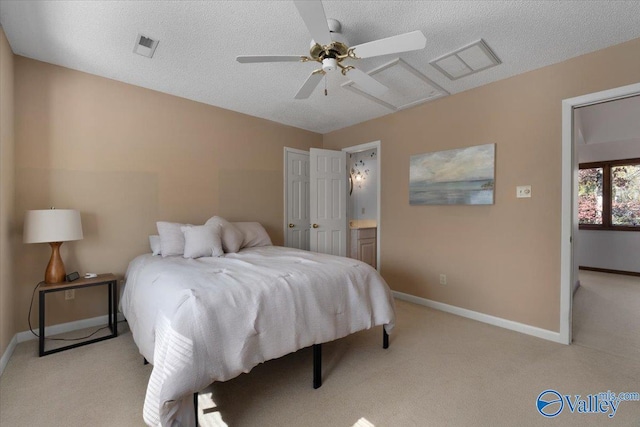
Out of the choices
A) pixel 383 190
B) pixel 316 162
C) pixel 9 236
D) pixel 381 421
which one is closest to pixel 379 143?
pixel 383 190

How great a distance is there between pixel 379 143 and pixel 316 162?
3.14 ft

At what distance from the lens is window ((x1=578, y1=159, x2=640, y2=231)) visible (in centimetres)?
504

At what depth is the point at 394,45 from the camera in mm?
1763

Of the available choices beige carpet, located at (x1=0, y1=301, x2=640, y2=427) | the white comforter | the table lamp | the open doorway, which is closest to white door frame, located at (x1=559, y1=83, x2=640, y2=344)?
beige carpet, located at (x1=0, y1=301, x2=640, y2=427)

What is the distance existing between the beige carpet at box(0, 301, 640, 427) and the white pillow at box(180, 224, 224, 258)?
0.93 metres

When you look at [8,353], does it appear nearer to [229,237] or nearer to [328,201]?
[229,237]

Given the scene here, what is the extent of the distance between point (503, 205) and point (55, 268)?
4302mm

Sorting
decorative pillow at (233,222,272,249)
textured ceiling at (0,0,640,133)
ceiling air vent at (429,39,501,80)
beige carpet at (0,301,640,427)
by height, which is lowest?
beige carpet at (0,301,640,427)

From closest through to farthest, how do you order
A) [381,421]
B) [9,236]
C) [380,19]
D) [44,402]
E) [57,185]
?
[381,421] → [44,402] → [380,19] → [9,236] → [57,185]

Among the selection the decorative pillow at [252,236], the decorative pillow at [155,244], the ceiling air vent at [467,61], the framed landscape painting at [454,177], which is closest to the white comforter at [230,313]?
the decorative pillow at [155,244]

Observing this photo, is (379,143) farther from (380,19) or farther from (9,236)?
(9,236)

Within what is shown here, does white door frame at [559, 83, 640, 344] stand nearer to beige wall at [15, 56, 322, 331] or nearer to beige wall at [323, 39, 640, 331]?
beige wall at [323, 39, 640, 331]

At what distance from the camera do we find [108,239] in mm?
2936

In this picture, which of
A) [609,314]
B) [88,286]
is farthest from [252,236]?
[609,314]
